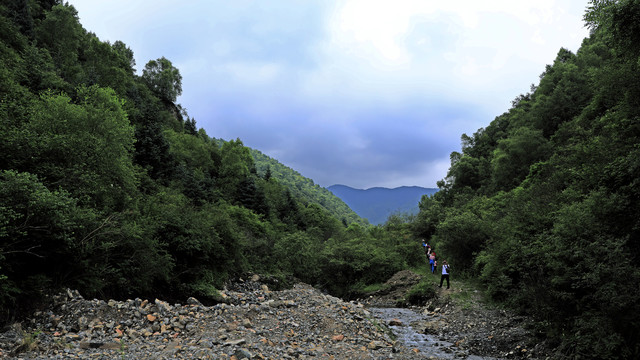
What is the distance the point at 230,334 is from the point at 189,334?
68.6 inches

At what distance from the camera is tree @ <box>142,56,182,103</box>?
262ft

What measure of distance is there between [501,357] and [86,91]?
116 feet

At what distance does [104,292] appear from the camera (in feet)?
50.4

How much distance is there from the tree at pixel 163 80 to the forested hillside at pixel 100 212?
2515 centimetres

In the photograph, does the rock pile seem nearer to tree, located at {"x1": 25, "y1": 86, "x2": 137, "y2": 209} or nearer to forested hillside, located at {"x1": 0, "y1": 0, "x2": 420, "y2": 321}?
forested hillside, located at {"x1": 0, "y1": 0, "x2": 420, "y2": 321}

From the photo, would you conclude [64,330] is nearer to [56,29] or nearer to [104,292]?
[104,292]

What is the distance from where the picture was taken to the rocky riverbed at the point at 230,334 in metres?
9.24

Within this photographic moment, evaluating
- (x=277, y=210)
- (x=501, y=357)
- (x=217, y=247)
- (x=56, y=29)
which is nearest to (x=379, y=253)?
(x=217, y=247)

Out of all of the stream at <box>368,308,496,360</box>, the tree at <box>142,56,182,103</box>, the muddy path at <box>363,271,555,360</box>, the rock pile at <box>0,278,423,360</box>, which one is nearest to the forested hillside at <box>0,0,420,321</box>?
the rock pile at <box>0,278,423,360</box>

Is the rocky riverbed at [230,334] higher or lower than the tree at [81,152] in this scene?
lower

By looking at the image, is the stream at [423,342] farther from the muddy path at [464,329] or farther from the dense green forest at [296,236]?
the dense green forest at [296,236]

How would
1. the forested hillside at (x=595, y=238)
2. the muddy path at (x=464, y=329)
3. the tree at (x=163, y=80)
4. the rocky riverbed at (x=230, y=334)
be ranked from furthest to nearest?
the tree at (x=163, y=80), the muddy path at (x=464, y=329), the rocky riverbed at (x=230, y=334), the forested hillside at (x=595, y=238)

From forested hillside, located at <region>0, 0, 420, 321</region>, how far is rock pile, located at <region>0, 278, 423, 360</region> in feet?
5.45

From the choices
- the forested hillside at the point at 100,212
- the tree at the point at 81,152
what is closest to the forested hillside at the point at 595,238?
the forested hillside at the point at 100,212
